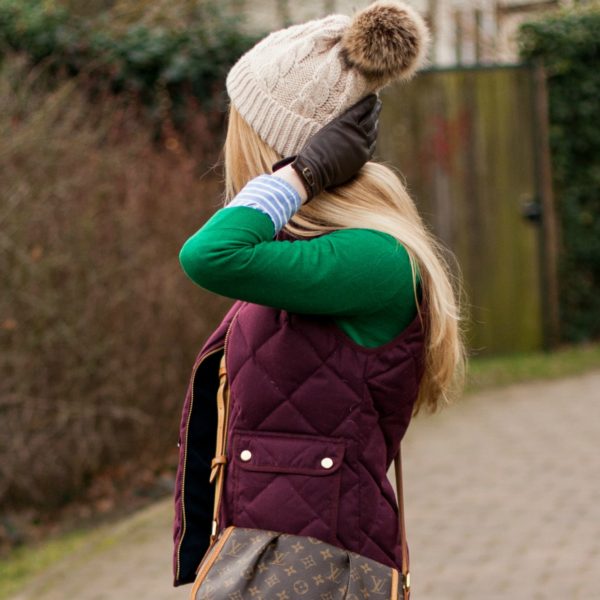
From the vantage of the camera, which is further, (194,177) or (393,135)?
(393,135)

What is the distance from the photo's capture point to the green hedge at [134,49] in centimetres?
801

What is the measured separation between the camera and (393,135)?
28.8 feet

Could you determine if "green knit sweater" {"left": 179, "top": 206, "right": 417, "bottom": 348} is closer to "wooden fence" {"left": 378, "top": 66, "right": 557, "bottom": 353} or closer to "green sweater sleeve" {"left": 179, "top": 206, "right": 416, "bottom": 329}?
"green sweater sleeve" {"left": 179, "top": 206, "right": 416, "bottom": 329}

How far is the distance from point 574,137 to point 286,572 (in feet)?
25.3

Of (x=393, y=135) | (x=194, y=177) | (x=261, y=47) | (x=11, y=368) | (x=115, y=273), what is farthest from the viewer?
(x=393, y=135)

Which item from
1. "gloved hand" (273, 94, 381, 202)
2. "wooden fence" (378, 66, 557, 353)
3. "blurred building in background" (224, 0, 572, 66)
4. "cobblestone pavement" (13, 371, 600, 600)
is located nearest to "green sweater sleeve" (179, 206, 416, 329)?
"gloved hand" (273, 94, 381, 202)

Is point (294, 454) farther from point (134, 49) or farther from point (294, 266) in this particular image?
point (134, 49)

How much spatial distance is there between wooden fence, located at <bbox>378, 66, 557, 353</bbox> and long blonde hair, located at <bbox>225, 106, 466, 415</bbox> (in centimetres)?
668

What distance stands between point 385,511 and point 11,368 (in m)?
3.84

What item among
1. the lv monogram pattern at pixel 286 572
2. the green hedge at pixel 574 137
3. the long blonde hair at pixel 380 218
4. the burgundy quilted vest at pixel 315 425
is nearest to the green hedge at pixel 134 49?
the green hedge at pixel 574 137

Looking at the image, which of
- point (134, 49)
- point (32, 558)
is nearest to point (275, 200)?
point (32, 558)

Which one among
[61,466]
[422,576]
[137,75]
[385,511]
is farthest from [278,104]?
[137,75]

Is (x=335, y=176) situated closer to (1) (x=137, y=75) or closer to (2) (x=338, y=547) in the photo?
(2) (x=338, y=547)

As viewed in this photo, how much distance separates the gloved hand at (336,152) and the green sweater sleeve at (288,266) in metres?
0.10
